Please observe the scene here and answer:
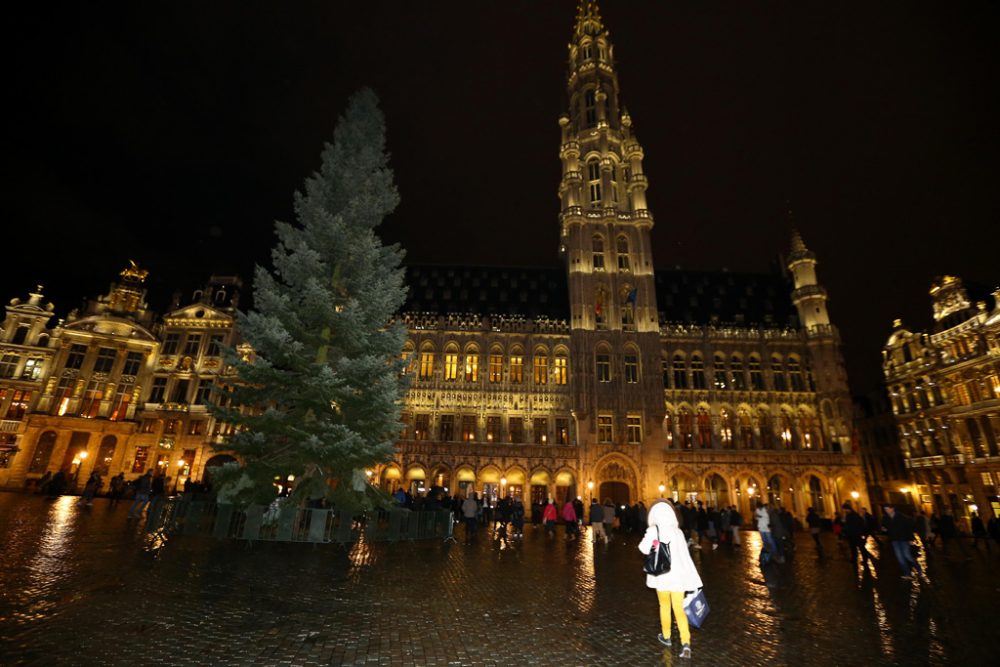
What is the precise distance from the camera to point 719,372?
131 feet

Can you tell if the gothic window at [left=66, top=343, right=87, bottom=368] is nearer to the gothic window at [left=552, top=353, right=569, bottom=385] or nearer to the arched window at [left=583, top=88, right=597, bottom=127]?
the gothic window at [left=552, top=353, right=569, bottom=385]

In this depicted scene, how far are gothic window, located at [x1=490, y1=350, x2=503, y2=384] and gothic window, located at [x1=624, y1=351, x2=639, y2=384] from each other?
10.2 metres

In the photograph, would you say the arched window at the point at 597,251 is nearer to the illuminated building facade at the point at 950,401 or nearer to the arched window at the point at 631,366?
the arched window at the point at 631,366

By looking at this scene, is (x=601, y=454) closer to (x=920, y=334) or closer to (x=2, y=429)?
(x=920, y=334)

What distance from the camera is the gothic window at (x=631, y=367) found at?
123 feet

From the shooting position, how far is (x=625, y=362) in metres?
38.1

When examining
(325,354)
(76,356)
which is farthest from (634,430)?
(76,356)

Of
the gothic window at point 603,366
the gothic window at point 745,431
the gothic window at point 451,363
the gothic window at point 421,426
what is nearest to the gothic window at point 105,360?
the gothic window at point 421,426

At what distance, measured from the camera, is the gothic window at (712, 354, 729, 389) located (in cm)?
3922

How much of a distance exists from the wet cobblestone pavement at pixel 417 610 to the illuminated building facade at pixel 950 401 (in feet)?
103

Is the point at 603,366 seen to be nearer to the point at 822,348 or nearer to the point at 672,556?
the point at 822,348

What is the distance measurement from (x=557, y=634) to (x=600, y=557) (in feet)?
28.9

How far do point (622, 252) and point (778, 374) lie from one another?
17.1 m

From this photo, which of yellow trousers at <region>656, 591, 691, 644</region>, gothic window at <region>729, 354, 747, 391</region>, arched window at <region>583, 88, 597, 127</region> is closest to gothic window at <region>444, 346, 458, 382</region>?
gothic window at <region>729, 354, 747, 391</region>
